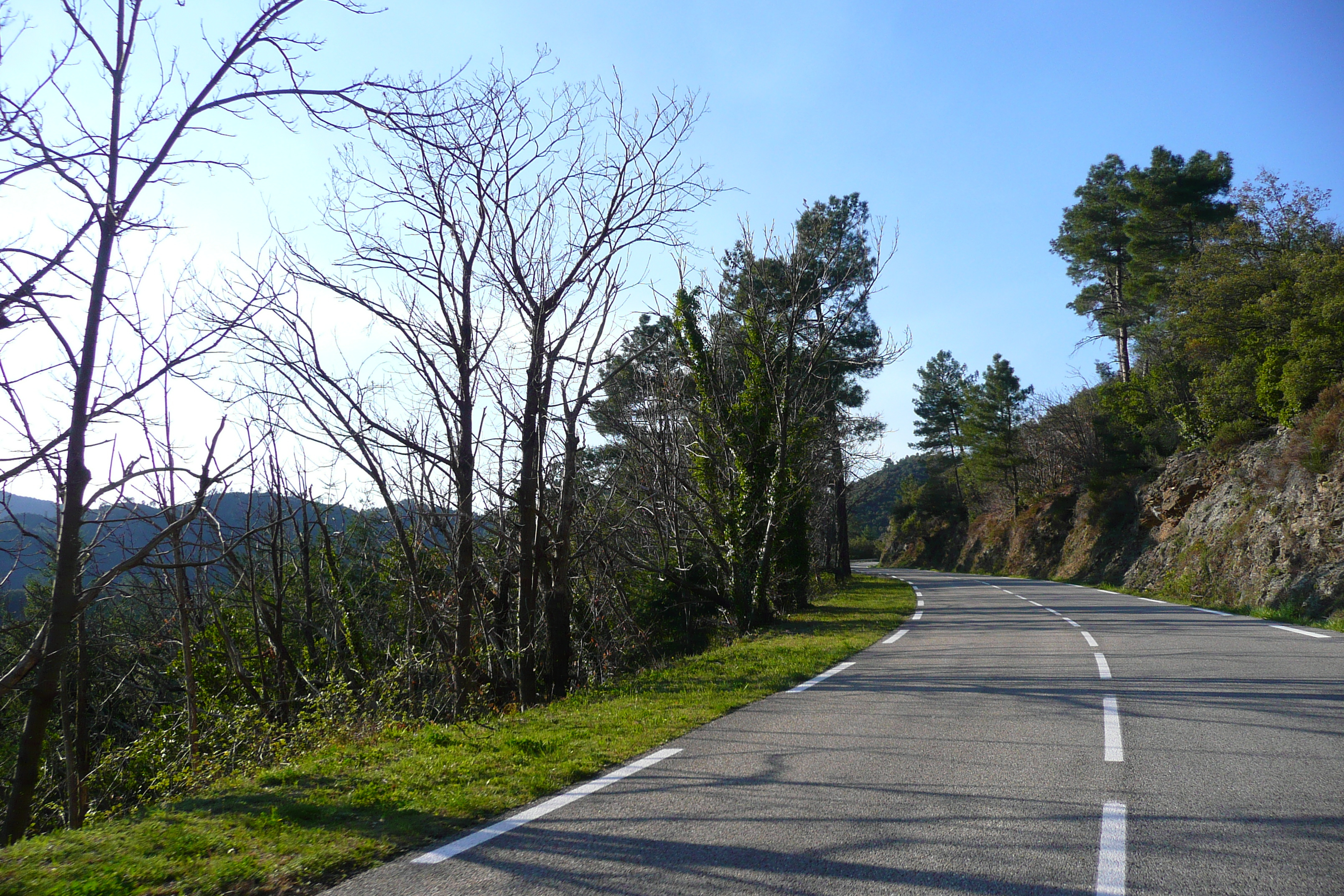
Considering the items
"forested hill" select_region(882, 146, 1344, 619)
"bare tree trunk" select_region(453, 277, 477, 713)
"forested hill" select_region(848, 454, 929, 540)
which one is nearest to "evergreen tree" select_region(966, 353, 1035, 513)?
"forested hill" select_region(882, 146, 1344, 619)

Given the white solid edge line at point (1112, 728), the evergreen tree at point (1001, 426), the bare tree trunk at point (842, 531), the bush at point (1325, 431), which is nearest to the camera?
the white solid edge line at point (1112, 728)

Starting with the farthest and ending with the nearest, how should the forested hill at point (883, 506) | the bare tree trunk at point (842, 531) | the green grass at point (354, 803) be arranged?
1. the forested hill at point (883, 506)
2. the bare tree trunk at point (842, 531)
3. the green grass at point (354, 803)

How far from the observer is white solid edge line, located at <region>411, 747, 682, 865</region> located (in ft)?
13.1

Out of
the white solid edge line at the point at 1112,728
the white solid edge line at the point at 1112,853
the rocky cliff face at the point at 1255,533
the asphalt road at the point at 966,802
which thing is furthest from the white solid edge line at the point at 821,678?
the rocky cliff face at the point at 1255,533

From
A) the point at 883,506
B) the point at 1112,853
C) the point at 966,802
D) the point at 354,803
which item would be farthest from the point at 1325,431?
the point at 883,506

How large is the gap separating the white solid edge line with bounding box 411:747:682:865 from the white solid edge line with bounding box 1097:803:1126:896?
9.08 ft

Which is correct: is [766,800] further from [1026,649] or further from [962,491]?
[962,491]

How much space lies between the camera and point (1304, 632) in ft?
42.4

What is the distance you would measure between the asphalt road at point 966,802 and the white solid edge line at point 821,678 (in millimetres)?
135

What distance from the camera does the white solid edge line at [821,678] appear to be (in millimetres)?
8883

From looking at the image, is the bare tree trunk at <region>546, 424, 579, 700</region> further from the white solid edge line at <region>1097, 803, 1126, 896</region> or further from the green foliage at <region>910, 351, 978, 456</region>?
the green foliage at <region>910, 351, 978, 456</region>

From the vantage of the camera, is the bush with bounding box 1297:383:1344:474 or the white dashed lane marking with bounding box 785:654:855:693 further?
the bush with bounding box 1297:383:1344:474

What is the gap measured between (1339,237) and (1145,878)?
30042 mm

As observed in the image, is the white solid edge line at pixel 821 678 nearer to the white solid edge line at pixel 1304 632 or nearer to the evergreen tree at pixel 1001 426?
the white solid edge line at pixel 1304 632
